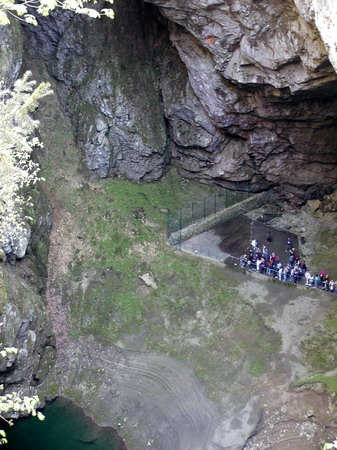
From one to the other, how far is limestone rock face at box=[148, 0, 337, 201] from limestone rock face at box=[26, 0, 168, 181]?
2569 mm

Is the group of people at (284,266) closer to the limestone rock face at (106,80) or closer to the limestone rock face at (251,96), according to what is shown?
the limestone rock face at (251,96)

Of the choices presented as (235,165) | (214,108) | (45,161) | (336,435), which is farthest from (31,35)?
(336,435)

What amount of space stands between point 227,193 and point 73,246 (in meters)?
13.9

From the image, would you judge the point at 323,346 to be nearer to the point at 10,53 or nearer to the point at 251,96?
the point at 251,96

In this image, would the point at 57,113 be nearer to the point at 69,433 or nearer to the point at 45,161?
the point at 45,161

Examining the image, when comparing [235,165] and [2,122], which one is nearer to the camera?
[2,122]

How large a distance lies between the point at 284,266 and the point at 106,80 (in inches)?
736

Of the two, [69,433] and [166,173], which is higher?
[166,173]

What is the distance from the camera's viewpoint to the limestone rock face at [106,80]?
34.6 meters

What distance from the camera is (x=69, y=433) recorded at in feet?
82.6

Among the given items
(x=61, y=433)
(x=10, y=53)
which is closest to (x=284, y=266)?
(x=61, y=433)

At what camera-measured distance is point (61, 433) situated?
25.2 metres

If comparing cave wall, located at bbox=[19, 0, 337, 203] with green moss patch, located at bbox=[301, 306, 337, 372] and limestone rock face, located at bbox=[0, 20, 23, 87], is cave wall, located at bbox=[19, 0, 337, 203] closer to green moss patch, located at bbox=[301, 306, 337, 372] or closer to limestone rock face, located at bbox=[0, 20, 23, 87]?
limestone rock face, located at bbox=[0, 20, 23, 87]

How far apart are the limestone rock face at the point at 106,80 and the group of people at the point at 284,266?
→ 11.2 meters
